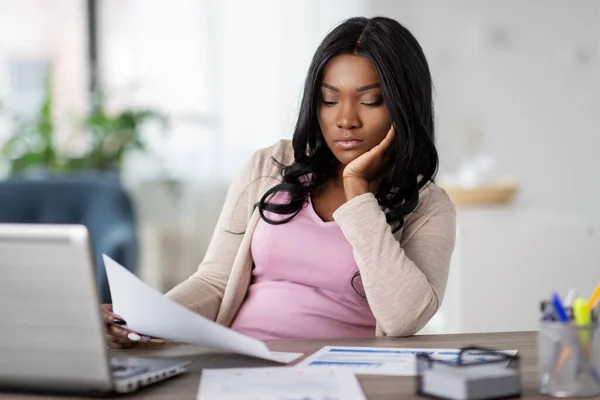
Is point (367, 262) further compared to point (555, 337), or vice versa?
point (367, 262)

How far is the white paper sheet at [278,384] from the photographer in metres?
1.02

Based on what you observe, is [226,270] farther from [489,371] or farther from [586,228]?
[586,228]

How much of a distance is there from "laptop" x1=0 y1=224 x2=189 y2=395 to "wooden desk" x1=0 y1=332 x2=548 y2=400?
0.04 meters

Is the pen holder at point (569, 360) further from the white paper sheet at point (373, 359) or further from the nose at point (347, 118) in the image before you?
the nose at point (347, 118)

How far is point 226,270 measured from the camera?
5.58ft

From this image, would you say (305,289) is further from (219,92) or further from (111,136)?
(219,92)

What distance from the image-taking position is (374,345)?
1.33m

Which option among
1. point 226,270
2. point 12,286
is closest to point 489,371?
point 12,286

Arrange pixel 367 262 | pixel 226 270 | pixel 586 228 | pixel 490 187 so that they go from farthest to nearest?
pixel 490 187 → pixel 586 228 → pixel 226 270 → pixel 367 262

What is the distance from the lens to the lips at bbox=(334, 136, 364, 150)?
158cm

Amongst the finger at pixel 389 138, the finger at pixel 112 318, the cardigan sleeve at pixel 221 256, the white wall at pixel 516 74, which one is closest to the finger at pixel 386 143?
the finger at pixel 389 138

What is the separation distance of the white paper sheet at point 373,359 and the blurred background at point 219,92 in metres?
3.20

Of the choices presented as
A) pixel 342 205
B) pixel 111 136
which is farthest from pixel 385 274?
pixel 111 136

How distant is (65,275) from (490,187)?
282cm
